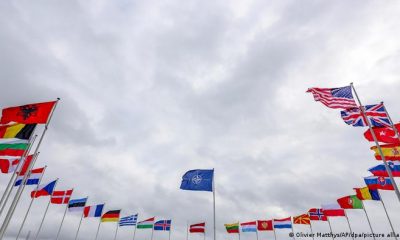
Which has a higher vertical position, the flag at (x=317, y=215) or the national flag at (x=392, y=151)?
the flag at (x=317, y=215)

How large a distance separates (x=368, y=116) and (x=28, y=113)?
2424cm

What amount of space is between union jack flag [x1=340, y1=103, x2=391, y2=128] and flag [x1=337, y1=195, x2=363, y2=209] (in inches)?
1100

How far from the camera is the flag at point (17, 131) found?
1962 centimetres

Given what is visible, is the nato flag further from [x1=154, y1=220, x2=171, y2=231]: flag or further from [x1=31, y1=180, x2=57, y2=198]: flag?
[x1=154, y1=220, x2=171, y2=231]: flag

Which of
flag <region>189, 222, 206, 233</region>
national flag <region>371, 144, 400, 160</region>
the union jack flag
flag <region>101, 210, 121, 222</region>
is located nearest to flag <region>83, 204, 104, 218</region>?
flag <region>101, 210, 121, 222</region>

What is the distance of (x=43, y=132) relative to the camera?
2069cm

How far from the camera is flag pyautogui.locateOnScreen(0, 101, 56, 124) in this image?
60.7 ft

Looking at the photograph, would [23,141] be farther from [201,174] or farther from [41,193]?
[41,193]

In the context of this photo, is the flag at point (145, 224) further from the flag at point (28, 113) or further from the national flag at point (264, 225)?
the flag at point (28, 113)

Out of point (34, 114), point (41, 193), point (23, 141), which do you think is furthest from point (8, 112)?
point (41, 193)

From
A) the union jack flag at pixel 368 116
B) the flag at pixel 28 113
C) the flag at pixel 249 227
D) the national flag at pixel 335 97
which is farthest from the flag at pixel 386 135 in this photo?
the flag at pixel 249 227

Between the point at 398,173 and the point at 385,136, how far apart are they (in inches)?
214

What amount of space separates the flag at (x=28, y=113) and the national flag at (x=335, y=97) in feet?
64.5

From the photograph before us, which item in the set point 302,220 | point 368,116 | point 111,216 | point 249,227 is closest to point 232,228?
point 249,227
